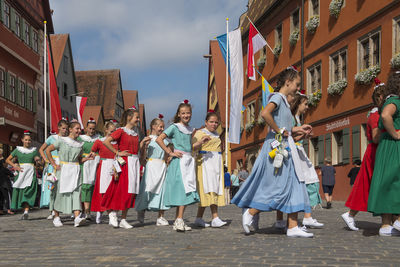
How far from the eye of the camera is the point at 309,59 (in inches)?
1109

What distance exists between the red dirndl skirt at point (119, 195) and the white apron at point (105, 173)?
0.55 feet

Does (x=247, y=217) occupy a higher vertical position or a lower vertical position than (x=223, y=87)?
lower

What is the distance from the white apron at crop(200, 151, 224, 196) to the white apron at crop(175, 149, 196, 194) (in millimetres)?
450

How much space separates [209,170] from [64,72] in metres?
40.6

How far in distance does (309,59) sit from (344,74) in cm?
381

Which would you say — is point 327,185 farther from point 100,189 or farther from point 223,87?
point 223,87

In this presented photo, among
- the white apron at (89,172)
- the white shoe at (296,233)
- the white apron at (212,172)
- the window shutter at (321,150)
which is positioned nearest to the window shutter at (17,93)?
the window shutter at (321,150)

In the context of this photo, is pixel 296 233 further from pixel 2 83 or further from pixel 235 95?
pixel 2 83

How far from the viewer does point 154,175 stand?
10.1 meters

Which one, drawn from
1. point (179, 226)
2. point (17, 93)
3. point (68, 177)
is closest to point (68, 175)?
point (68, 177)

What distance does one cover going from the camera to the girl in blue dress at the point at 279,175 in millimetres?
7316

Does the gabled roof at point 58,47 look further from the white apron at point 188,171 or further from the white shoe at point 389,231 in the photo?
the white shoe at point 389,231

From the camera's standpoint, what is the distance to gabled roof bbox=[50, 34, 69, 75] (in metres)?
46.3

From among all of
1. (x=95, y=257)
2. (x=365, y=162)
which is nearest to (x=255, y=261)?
(x=95, y=257)
